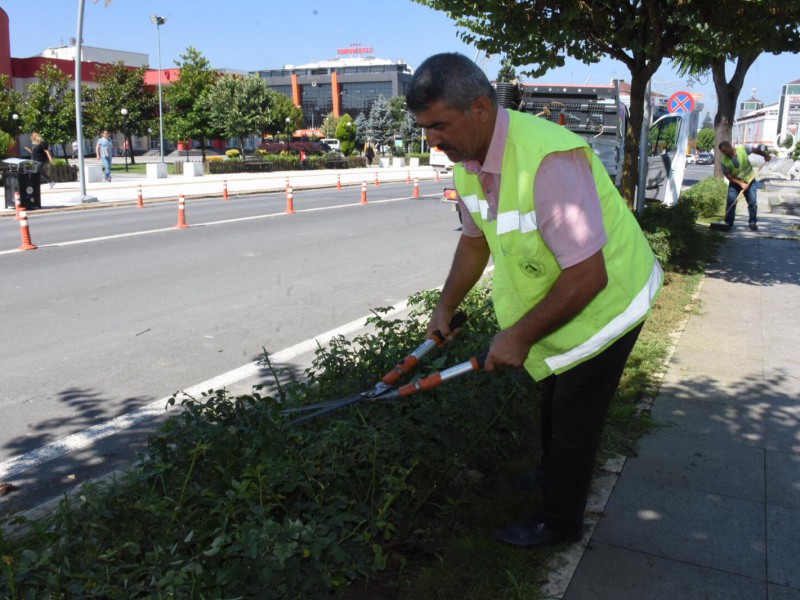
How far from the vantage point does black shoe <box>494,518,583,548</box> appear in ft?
9.70

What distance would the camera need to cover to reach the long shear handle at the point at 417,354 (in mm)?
2891

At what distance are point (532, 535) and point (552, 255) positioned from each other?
1.21 m

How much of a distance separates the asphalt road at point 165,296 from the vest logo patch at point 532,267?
3.23 meters

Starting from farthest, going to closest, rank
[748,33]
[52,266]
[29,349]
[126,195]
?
1. [126,195]
2. [52,266]
3. [748,33]
4. [29,349]

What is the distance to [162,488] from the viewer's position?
9.35ft

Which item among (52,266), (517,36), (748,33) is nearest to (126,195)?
(52,266)

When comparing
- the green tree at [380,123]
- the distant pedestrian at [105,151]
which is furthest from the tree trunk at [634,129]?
the green tree at [380,123]

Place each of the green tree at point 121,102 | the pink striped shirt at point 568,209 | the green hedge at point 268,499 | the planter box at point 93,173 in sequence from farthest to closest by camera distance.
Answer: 1. the green tree at point 121,102
2. the planter box at point 93,173
3. the pink striped shirt at point 568,209
4. the green hedge at point 268,499

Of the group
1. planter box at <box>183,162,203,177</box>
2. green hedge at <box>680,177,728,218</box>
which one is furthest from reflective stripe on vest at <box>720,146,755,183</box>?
planter box at <box>183,162,203,177</box>

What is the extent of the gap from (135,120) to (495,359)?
46998 mm

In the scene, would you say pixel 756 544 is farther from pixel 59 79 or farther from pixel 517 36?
pixel 59 79

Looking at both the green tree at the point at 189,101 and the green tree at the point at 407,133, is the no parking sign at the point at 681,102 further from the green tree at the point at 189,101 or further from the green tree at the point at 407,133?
the green tree at the point at 407,133

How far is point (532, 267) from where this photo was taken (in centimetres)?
249

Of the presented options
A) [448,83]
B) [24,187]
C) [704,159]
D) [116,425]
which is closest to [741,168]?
[116,425]
